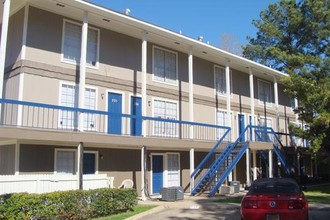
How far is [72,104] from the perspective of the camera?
1831 centimetres

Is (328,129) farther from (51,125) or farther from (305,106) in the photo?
(51,125)

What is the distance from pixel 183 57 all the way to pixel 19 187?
43.1 feet

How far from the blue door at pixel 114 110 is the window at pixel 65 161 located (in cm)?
222

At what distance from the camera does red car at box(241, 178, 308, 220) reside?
35.3 ft

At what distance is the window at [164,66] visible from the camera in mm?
22808

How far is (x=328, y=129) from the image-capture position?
24719mm

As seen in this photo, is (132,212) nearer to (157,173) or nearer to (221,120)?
(157,173)

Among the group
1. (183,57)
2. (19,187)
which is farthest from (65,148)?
(183,57)

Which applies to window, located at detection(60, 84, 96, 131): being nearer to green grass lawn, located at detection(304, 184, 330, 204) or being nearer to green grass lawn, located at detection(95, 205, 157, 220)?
green grass lawn, located at detection(95, 205, 157, 220)

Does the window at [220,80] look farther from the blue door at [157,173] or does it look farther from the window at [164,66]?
the blue door at [157,173]

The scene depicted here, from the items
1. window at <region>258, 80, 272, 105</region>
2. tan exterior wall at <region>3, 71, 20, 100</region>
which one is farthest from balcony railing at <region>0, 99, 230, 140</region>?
Answer: window at <region>258, 80, 272, 105</region>

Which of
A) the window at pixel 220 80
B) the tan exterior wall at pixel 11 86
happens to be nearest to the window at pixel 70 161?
the tan exterior wall at pixel 11 86

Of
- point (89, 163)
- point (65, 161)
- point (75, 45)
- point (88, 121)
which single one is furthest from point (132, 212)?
point (75, 45)

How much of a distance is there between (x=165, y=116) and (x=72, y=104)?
5.98m
